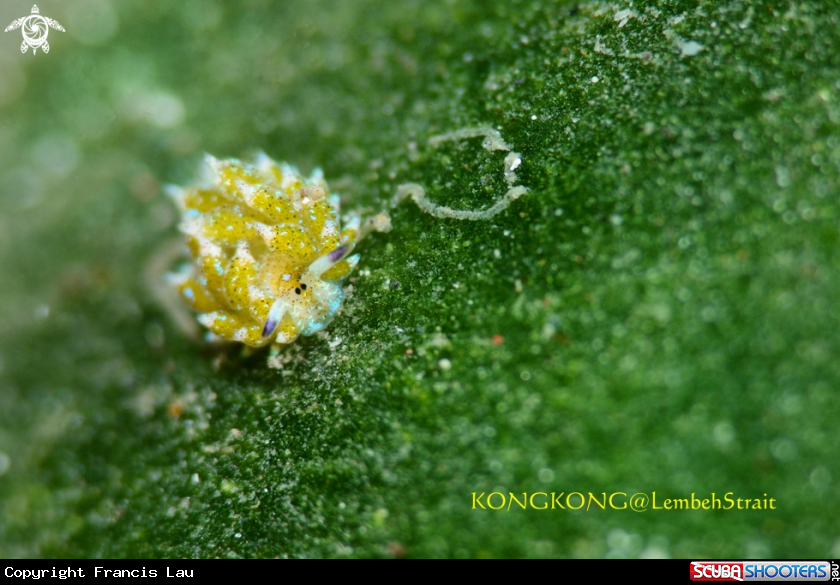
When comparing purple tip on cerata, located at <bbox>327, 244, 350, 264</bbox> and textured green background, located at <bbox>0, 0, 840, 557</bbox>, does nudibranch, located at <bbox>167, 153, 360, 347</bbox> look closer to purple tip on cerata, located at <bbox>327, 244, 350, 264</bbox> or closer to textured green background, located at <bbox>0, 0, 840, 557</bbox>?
purple tip on cerata, located at <bbox>327, 244, 350, 264</bbox>

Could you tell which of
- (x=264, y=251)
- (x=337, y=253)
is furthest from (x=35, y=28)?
(x=337, y=253)

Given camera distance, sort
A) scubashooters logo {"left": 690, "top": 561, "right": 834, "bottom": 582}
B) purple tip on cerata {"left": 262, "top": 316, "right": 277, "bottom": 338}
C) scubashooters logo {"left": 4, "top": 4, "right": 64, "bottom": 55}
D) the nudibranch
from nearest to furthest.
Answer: scubashooters logo {"left": 690, "top": 561, "right": 834, "bottom": 582}, purple tip on cerata {"left": 262, "top": 316, "right": 277, "bottom": 338}, the nudibranch, scubashooters logo {"left": 4, "top": 4, "right": 64, "bottom": 55}

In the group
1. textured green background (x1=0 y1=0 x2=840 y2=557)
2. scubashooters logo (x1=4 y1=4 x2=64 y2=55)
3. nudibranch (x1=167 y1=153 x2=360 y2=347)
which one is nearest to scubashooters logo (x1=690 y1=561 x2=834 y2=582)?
textured green background (x1=0 y1=0 x2=840 y2=557)

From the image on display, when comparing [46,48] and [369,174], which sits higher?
[46,48]

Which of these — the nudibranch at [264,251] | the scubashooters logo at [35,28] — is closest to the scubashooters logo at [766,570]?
the nudibranch at [264,251]

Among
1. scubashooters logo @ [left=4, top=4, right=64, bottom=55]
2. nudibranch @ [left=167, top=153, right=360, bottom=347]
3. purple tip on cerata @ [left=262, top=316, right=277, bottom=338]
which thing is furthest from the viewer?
scubashooters logo @ [left=4, top=4, right=64, bottom=55]

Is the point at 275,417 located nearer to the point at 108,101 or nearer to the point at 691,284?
the point at 691,284

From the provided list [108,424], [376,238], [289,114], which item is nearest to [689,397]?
[376,238]

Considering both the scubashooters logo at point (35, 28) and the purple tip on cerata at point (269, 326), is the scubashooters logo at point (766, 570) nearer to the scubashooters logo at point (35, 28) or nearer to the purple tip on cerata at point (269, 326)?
the purple tip on cerata at point (269, 326)
